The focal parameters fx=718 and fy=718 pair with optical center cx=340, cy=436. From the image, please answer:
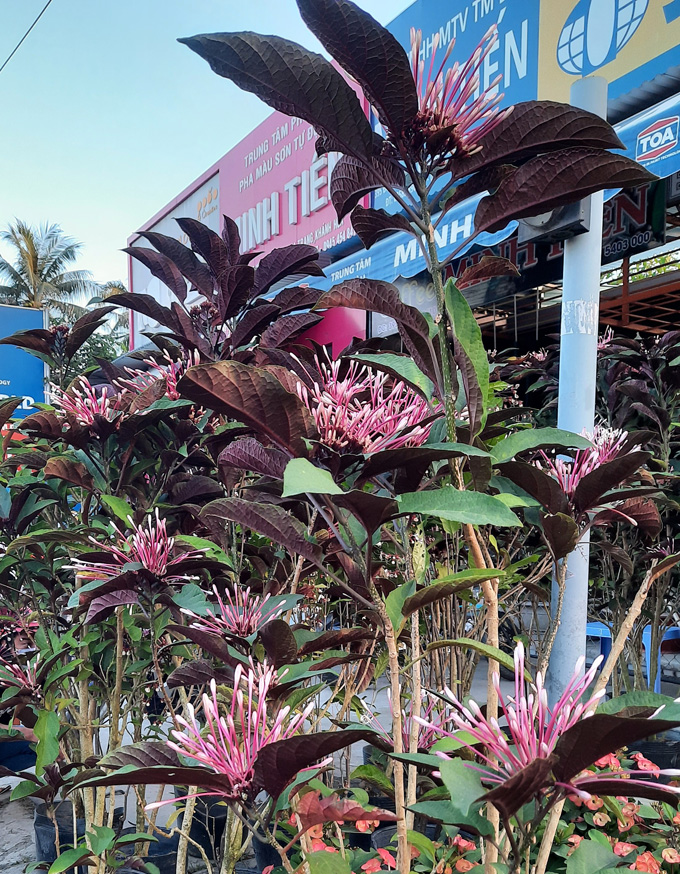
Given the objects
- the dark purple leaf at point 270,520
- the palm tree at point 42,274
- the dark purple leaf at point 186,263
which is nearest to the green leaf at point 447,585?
the dark purple leaf at point 270,520

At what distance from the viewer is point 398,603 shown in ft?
2.85

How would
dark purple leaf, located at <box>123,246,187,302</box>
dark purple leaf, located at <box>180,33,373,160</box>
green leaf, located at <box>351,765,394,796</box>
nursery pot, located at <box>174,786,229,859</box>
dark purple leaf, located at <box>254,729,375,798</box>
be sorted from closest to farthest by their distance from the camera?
1. dark purple leaf, located at <box>254,729,375,798</box>
2. dark purple leaf, located at <box>180,33,373,160</box>
3. green leaf, located at <box>351,765,394,796</box>
4. dark purple leaf, located at <box>123,246,187,302</box>
5. nursery pot, located at <box>174,786,229,859</box>

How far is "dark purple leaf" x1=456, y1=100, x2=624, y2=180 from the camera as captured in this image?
0.84 m

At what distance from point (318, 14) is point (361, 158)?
0.61 feet

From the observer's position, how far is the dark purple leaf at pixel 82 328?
181 cm

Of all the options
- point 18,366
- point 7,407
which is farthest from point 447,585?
point 18,366

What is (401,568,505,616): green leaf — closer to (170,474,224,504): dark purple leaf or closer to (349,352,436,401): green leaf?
(349,352,436,401): green leaf

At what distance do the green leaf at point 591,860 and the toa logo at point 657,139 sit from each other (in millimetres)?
2315

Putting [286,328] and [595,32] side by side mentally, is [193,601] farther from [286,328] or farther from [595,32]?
[595,32]

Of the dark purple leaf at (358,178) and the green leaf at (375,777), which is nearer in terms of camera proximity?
the dark purple leaf at (358,178)

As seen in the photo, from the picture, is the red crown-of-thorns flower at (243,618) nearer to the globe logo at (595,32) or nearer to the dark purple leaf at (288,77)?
the dark purple leaf at (288,77)

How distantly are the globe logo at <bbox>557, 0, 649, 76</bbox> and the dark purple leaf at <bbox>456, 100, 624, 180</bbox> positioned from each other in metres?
2.68

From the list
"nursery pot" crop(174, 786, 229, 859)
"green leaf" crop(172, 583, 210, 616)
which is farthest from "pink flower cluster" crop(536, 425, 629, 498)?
"nursery pot" crop(174, 786, 229, 859)

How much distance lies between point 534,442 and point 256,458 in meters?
0.34
